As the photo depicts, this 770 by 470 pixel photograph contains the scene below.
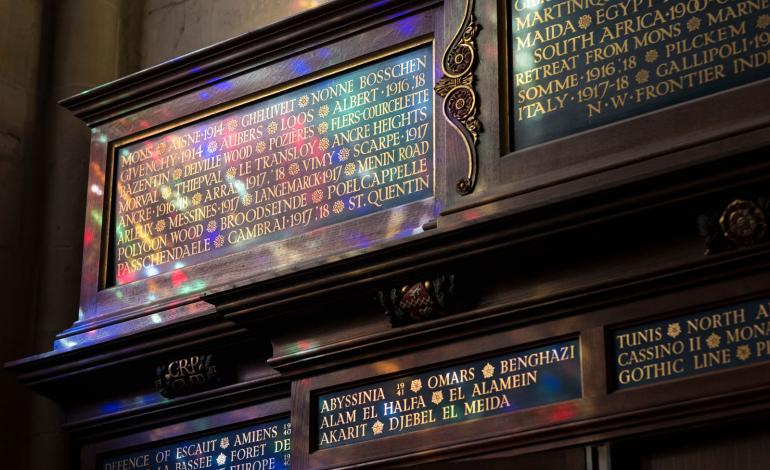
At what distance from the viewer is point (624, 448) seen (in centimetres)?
586

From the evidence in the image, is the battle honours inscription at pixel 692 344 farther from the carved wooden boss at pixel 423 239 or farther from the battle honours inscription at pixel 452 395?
the battle honours inscription at pixel 452 395

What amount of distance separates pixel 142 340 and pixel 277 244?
0.83m

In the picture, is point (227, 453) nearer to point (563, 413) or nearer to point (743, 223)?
point (563, 413)

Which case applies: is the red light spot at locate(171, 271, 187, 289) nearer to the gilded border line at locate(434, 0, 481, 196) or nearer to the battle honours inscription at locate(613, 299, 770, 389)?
the gilded border line at locate(434, 0, 481, 196)

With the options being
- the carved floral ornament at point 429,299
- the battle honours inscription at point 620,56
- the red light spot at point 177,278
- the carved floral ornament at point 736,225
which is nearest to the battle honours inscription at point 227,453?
the red light spot at point 177,278

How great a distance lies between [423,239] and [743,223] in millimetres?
1316

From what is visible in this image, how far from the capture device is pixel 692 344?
575 centimetres

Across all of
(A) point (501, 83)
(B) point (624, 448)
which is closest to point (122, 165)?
(A) point (501, 83)

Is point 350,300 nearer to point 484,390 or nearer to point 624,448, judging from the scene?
point 484,390

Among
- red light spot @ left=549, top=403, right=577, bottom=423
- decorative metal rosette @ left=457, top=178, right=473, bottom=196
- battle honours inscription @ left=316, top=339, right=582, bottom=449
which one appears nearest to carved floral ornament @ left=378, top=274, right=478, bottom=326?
battle honours inscription @ left=316, top=339, right=582, bottom=449

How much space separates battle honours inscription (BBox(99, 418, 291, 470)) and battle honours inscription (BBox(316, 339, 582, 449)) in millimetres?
571

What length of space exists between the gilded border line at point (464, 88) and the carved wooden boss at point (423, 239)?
1 centimetres

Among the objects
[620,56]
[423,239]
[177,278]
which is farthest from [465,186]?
[177,278]

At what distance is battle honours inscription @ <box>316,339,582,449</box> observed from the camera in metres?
6.07
